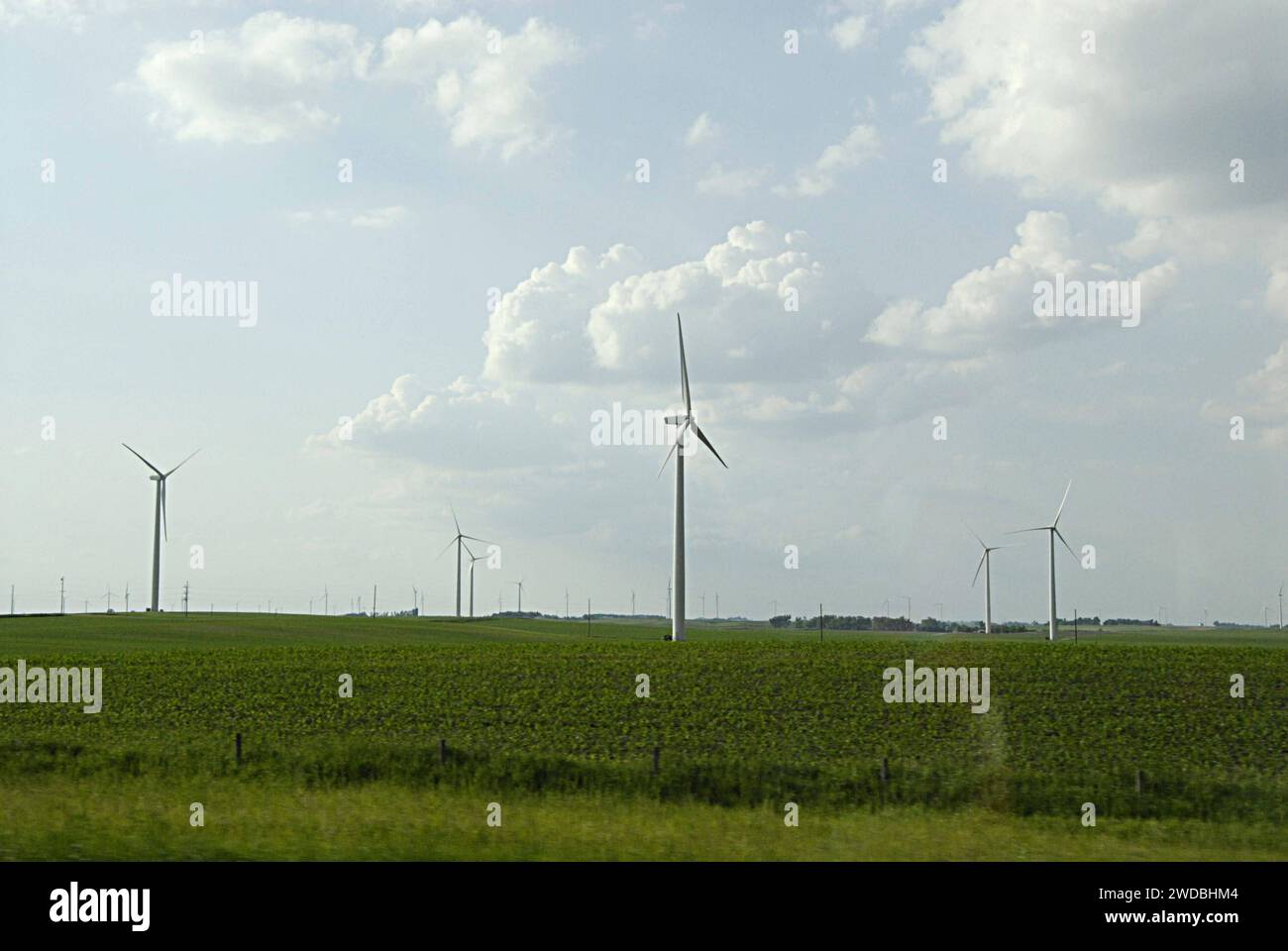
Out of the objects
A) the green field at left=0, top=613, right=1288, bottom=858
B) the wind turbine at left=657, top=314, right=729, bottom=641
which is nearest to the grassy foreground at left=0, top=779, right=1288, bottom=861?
the green field at left=0, top=613, right=1288, bottom=858

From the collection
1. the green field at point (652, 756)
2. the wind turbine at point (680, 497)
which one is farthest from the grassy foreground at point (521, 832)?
the wind turbine at point (680, 497)

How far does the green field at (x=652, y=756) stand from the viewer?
17594 mm

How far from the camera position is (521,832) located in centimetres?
1747

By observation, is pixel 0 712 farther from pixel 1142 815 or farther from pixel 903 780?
pixel 1142 815

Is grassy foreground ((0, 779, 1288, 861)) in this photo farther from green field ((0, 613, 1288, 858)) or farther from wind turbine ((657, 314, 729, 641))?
wind turbine ((657, 314, 729, 641))

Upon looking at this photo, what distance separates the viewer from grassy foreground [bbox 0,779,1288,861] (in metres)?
14.9

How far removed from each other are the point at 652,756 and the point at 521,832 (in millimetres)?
16700

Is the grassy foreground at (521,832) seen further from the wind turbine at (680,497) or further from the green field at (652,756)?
the wind turbine at (680,497)

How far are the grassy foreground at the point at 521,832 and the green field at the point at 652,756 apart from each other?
11cm

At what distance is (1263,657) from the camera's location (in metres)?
57.5

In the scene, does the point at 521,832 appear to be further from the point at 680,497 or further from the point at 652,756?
the point at 680,497

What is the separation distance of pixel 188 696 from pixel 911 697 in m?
30.0

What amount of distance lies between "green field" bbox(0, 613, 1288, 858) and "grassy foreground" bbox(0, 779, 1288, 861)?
11 cm
